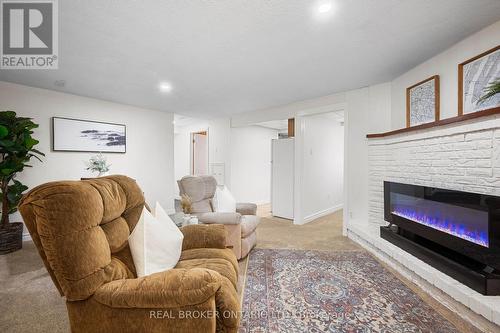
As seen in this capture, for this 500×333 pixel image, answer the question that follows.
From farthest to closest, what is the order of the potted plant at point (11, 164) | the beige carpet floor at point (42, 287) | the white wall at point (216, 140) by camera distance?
the white wall at point (216, 140) < the potted plant at point (11, 164) < the beige carpet floor at point (42, 287)

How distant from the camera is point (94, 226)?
3.65 feet

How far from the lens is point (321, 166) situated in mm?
4980

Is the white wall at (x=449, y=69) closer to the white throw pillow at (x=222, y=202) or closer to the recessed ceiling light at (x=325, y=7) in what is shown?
the recessed ceiling light at (x=325, y=7)

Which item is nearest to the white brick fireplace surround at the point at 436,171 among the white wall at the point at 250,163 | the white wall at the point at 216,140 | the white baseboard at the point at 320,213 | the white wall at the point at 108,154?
the white baseboard at the point at 320,213

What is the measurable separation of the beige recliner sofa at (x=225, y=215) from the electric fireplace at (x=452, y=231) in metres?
1.67

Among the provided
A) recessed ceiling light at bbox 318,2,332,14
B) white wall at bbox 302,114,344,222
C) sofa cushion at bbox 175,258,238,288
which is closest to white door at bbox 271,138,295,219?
white wall at bbox 302,114,344,222

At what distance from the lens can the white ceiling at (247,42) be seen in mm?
1727

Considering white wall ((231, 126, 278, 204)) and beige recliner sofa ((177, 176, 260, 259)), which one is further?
white wall ((231, 126, 278, 204))

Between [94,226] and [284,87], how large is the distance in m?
3.12

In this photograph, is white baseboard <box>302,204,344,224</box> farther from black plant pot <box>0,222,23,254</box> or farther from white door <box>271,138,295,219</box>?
black plant pot <box>0,222,23,254</box>

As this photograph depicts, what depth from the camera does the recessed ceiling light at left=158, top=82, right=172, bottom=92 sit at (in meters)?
3.34

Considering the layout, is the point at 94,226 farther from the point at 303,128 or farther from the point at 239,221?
the point at 303,128

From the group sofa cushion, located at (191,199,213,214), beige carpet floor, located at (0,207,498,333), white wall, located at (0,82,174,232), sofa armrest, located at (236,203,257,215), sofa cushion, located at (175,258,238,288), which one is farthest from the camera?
white wall, located at (0,82,174,232)

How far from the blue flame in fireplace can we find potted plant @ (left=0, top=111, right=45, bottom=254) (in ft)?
15.6
